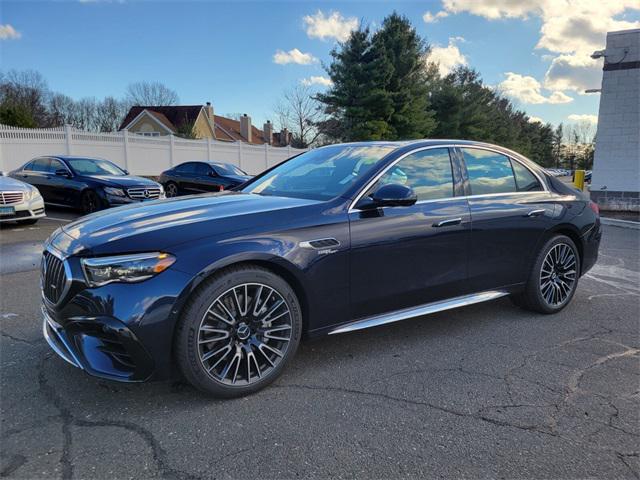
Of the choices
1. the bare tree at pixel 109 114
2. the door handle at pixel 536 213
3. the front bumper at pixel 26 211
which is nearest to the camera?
the door handle at pixel 536 213

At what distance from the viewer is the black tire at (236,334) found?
2.59 meters

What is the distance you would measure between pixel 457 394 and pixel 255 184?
2.40 m

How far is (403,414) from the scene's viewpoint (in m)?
2.65

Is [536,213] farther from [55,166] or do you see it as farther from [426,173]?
[55,166]

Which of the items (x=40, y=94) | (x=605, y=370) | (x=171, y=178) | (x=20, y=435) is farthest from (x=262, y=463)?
(x=40, y=94)

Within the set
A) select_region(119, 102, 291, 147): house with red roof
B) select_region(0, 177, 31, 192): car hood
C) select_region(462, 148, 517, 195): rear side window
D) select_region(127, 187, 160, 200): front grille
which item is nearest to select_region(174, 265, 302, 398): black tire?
select_region(462, 148, 517, 195): rear side window

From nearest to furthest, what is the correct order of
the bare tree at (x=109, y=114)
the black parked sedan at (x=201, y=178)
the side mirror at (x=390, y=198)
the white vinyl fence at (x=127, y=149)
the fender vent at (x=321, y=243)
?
the fender vent at (x=321, y=243)
the side mirror at (x=390, y=198)
the black parked sedan at (x=201, y=178)
the white vinyl fence at (x=127, y=149)
the bare tree at (x=109, y=114)

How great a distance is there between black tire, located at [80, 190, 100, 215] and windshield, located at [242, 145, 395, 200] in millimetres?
7646

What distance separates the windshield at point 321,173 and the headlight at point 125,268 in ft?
4.17

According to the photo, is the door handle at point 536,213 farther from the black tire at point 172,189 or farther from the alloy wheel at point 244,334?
the black tire at point 172,189

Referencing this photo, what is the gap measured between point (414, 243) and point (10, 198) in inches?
335

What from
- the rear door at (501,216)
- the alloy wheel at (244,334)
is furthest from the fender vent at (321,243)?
the rear door at (501,216)

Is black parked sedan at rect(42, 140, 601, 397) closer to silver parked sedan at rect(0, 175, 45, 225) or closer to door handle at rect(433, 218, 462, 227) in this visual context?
door handle at rect(433, 218, 462, 227)

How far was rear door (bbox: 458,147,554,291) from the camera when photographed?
385cm
